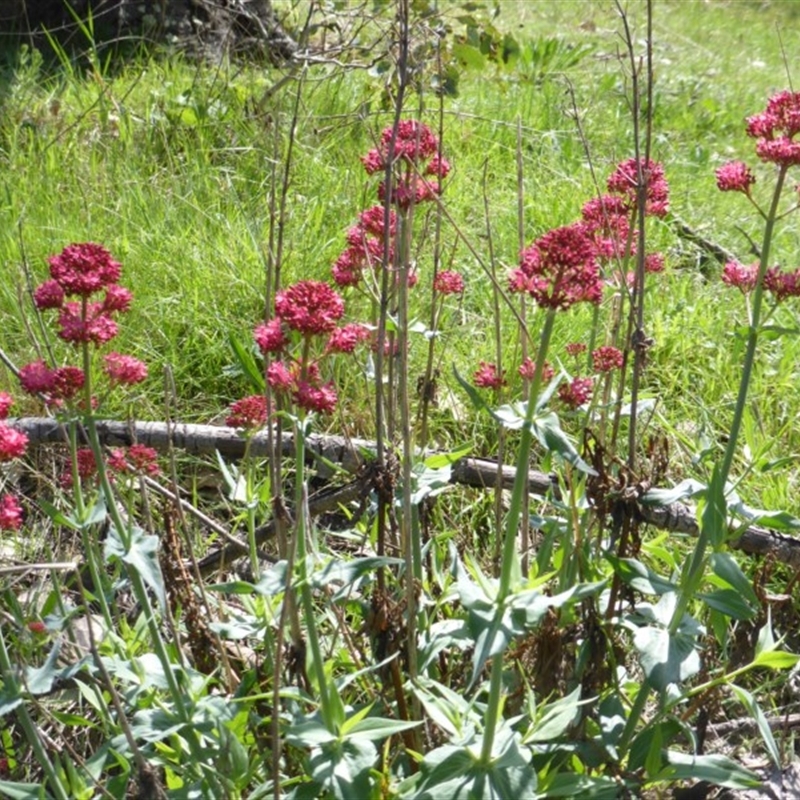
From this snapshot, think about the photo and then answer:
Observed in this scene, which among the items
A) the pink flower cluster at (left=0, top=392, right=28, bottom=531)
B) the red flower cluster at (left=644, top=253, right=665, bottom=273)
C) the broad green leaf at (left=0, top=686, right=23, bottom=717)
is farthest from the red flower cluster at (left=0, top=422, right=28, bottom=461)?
the red flower cluster at (left=644, top=253, right=665, bottom=273)

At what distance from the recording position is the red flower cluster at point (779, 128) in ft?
5.27

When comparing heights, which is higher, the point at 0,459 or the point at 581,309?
the point at 0,459

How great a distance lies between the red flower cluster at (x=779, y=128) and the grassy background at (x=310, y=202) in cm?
48

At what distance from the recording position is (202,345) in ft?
10.2

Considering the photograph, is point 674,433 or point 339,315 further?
point 674,433

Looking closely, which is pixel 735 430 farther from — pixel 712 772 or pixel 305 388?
pixel 305 388

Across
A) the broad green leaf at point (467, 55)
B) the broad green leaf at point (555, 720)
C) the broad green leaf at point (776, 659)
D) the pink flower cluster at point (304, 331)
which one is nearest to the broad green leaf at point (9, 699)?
the pink flower cluster at point (304, 331)

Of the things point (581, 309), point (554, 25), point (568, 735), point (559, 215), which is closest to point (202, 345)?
point (581, 309)

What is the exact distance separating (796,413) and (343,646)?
1.54m

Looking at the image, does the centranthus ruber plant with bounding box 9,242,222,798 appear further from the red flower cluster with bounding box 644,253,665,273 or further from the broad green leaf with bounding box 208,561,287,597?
the red flower cluster with bounding box 644,253,665,273

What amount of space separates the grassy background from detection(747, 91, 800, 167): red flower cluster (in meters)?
0.48

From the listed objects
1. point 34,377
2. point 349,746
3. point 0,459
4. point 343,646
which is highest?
point 34,377

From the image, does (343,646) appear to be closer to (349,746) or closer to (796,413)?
(349,746)

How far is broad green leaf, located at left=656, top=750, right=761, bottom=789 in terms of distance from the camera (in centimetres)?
171
